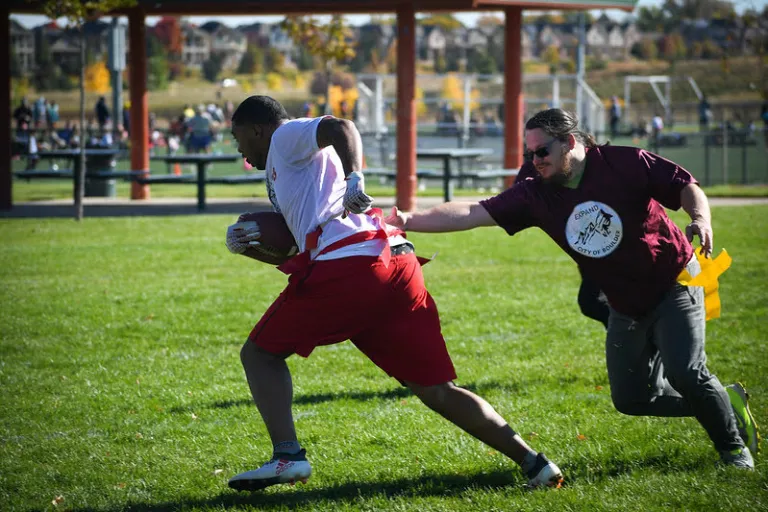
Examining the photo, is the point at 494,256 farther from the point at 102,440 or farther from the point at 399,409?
the point at 102,440

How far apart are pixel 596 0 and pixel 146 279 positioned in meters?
13.2

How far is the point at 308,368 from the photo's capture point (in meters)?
7.71

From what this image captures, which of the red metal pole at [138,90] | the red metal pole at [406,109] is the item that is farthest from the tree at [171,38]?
the red metal pole at [406,109]

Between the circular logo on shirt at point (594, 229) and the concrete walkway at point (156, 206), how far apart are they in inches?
558

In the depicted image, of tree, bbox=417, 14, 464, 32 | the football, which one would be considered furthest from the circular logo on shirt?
tree, bbox=417, 14, 464, 32

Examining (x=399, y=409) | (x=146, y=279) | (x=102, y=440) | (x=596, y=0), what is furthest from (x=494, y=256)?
(x=596, y=0)

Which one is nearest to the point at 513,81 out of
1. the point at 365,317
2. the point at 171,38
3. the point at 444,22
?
the point at 365,317

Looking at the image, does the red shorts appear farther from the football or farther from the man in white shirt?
the football

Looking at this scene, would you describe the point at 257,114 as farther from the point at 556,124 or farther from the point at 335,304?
the point at 556,124

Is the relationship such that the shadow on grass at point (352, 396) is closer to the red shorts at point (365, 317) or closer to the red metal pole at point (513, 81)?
the red shorts at point (365, 317)

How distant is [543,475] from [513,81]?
56.2ft

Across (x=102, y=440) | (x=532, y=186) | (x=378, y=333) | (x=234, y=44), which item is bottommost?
(x=102, y=440)

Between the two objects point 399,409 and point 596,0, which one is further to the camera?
point 596,0

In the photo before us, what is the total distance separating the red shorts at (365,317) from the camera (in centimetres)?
460
